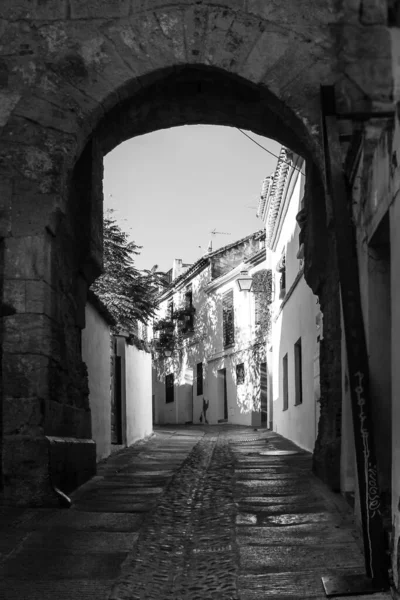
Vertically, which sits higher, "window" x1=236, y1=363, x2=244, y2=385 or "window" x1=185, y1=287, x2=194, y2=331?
"window" x1=185, y1=287, x2=194, y2=331

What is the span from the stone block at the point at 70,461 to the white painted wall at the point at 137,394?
632cm

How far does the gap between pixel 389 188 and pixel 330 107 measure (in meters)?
1.76

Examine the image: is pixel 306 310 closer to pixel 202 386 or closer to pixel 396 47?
pixel 396 47

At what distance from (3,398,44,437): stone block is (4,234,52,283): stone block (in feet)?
3.19

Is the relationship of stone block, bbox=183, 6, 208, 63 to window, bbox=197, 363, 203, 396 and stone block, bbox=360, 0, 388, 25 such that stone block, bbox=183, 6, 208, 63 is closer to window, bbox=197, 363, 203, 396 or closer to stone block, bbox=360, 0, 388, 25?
stone block, bbox=360, 0, 388, 25

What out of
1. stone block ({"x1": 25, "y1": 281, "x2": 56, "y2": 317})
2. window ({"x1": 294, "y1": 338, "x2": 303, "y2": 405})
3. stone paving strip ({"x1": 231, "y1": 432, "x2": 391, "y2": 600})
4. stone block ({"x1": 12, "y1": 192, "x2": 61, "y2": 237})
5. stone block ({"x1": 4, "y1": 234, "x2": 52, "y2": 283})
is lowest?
stone paving strip ({"x1": 231, "y1": 432, "x2": 391, "y2": 600})

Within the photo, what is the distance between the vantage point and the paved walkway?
11.8 ft

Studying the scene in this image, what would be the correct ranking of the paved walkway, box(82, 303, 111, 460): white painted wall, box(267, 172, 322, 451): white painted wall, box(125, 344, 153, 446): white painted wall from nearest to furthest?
the paved walkway, box(82, 303, 111, 460): white painted wall, box(267, 172, 322, 451): white painted wall, box(125, 344, 153, 446): white painted wall

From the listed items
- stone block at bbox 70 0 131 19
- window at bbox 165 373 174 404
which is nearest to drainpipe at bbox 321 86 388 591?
stone block at bbox 70 0 131 19

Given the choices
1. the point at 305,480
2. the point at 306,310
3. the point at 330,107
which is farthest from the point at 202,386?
the point at 330,107

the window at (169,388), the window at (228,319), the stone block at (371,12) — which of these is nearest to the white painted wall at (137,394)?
the stone block at (371,12)

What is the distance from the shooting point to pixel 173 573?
3.86m

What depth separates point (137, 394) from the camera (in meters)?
16.0

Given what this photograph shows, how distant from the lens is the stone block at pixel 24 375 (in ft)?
19.6
